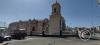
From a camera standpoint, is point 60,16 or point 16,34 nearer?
point 16,34

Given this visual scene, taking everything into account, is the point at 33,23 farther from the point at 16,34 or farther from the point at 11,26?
the point at 16,34

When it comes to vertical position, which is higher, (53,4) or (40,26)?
(53,4)

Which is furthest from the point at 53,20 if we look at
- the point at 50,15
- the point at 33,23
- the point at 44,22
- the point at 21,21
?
the point at 21,21

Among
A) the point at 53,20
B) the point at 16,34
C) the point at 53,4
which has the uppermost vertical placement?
the point at 53,4

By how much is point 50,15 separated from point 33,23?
35931 millimetres

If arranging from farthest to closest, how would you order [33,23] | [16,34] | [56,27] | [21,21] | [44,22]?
[21,21], [33,23], [44,22], [56,27], [16,34]

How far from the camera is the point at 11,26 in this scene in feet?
369

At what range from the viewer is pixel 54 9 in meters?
60.3

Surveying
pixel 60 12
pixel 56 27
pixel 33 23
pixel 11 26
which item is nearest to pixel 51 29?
pixel 56 27

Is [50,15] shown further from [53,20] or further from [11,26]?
[11,26]

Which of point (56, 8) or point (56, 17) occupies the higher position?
point (56, 8)

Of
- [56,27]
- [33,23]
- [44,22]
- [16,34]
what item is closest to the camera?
[16,34]

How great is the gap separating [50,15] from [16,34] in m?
30.0

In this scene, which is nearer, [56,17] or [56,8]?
[56,8]
